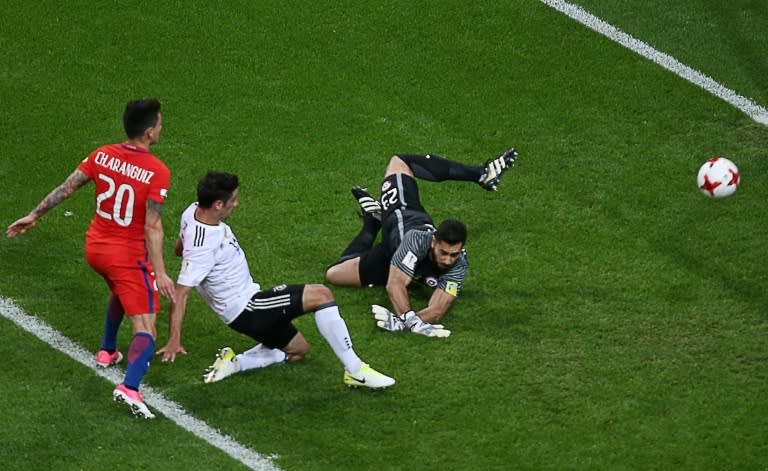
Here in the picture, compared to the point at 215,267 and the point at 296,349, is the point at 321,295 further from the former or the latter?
the point at 215,267

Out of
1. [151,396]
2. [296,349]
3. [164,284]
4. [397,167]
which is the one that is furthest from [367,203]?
[164,284]

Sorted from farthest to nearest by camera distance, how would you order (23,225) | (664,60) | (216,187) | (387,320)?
Result: (664,60), (387,320), (23,225), (216,187)

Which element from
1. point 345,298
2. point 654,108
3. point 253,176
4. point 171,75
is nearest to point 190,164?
point 253,176

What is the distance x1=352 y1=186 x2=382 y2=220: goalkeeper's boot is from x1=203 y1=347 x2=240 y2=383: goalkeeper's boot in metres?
2.28

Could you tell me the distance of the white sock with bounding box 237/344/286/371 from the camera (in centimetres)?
963

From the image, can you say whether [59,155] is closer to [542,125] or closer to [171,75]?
[171,75]

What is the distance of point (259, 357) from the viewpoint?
31.8 ft

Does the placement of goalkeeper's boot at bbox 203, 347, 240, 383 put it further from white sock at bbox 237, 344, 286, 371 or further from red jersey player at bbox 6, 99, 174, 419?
red jersey player at bbox 6, 99, 174, 419

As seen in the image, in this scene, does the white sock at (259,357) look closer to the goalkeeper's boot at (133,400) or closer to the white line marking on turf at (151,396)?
the white line marking on turf at (151,396)

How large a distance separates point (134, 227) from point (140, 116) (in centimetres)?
78

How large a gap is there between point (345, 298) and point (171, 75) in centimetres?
434

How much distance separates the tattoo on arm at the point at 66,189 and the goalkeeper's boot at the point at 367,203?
9.86 feet

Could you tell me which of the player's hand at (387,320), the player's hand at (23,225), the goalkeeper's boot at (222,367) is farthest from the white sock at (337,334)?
the player's hand at (23,225)

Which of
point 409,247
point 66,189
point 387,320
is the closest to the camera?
point 66,189
